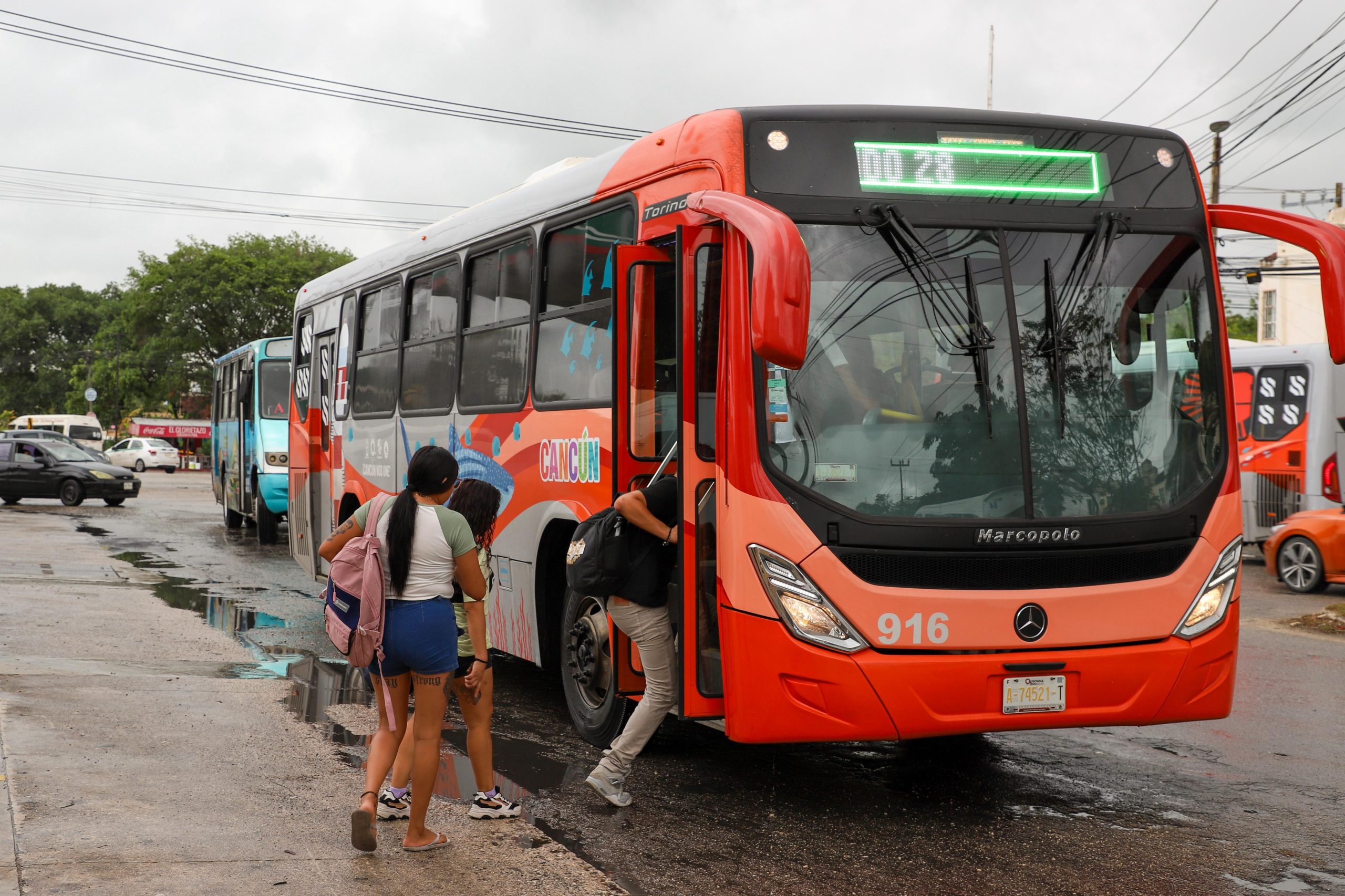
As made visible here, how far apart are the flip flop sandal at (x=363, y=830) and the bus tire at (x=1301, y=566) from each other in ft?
43.4

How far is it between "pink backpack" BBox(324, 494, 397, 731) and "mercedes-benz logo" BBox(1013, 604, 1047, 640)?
8.24 ft

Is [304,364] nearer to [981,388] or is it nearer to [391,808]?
[391,808]

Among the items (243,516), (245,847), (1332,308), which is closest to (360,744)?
(245,847)

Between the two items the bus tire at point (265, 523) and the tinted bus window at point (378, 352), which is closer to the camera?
the tinted bus window at point (378, 352)

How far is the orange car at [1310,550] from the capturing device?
14922 millimetres

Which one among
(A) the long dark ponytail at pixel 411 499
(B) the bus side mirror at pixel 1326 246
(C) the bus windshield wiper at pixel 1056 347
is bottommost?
(A) the long dark ponytail at pixel 411 499

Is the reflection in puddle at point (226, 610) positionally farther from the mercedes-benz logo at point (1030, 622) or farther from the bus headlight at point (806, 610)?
the mercedes-benz logo at point (1030, 622)

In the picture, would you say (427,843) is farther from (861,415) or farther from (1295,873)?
(1295,873)

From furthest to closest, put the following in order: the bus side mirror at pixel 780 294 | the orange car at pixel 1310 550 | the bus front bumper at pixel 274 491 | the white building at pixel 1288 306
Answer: the white building at pixel 1288 306 < the bus front bumper at pixel 274 491 < the orange car at pixel 1310 550 < the bus side mirror at pixel 780 294

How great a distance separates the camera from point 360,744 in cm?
695

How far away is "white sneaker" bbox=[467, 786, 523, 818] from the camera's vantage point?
5547mm

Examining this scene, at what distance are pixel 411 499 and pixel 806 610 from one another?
161cm

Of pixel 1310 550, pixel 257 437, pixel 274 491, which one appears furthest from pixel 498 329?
pixel 257 437

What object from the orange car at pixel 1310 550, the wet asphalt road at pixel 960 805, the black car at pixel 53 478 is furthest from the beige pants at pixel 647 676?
the black car at pixel 53 478
